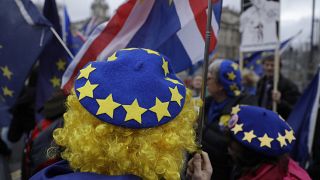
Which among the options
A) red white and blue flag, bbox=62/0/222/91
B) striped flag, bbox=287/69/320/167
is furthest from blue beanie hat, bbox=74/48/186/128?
striped flag, bbox=287/69/320/167

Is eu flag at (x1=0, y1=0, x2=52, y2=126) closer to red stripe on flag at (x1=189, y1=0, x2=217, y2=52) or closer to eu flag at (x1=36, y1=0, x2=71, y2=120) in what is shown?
eu flag at (x1=36, y1=0, x2=71, y2=120)

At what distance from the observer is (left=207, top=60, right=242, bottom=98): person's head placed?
3752 mm

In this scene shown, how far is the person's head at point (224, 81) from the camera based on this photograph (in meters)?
3.75

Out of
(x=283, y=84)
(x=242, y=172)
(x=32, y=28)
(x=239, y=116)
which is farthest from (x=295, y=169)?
(x=283, y=84)

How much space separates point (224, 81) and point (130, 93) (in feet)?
8.01

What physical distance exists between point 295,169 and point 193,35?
1114 mm

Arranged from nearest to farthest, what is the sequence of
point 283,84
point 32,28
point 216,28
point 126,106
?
point 126,106 → point 216,28 → point 32,28 → point 283,84

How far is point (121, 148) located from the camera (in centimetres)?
141

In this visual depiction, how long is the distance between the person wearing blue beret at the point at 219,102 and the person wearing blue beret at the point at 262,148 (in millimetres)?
689

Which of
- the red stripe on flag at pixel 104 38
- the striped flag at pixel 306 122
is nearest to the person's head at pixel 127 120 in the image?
the red stripe on flag at pixel 104 38

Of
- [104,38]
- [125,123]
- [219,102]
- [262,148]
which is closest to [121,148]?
[125,123]

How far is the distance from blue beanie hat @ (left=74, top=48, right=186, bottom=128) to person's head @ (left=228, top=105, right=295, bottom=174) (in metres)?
1.05

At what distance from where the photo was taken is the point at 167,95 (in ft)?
4.75

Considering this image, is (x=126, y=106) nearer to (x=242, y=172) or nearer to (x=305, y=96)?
(x=242, y=172)
